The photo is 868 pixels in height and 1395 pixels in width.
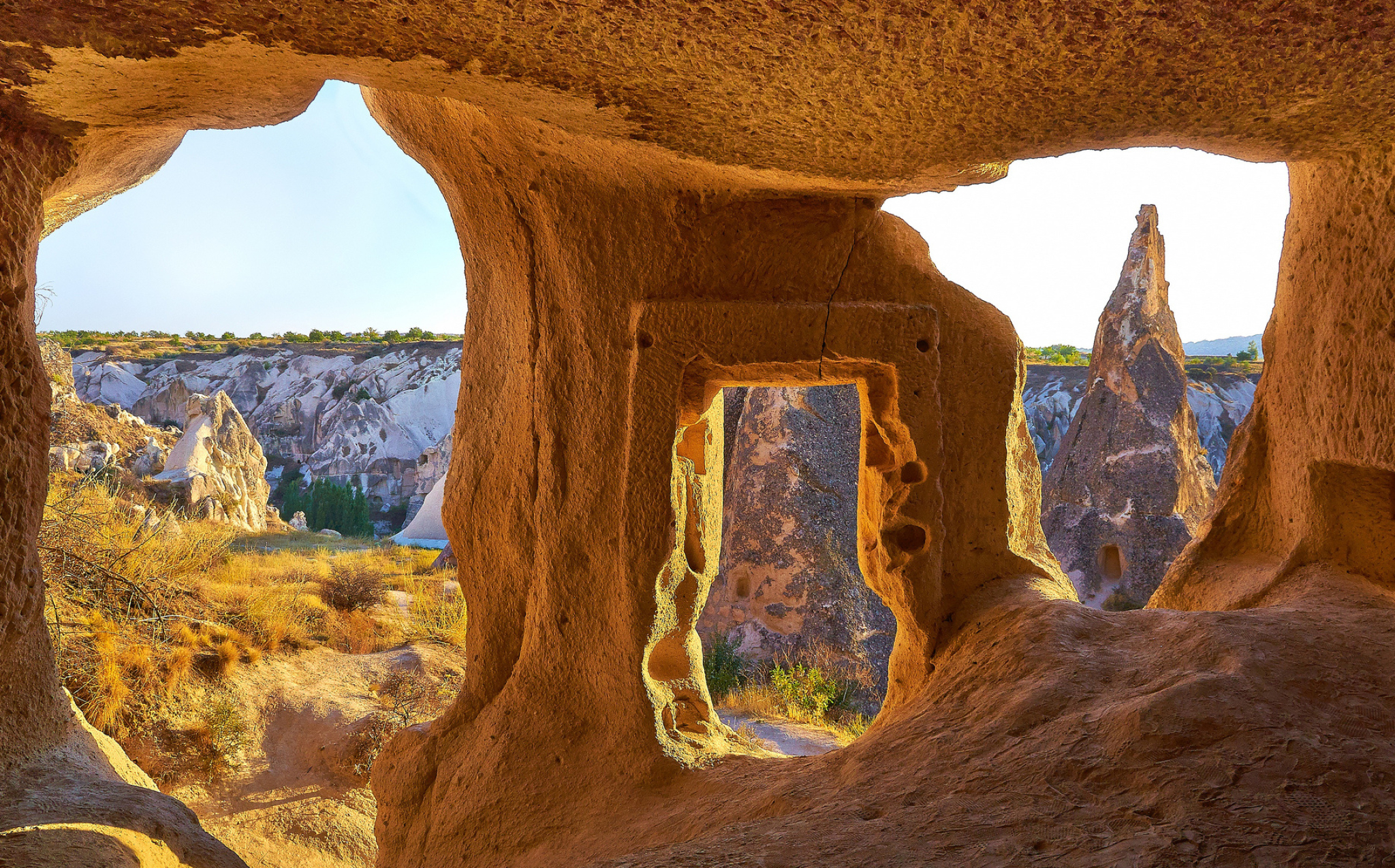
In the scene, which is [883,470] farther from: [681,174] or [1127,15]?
[1127,15]

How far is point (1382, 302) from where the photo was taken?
265cm

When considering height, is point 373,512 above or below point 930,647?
below

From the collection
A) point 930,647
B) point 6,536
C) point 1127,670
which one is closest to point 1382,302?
point 1127,670

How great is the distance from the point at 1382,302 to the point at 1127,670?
157cm

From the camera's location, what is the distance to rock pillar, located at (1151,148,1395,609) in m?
2.67

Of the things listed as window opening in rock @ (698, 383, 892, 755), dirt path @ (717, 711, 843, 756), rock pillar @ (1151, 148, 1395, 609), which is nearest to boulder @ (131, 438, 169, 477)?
window opening in rock @ (698, 383, 892, 755)

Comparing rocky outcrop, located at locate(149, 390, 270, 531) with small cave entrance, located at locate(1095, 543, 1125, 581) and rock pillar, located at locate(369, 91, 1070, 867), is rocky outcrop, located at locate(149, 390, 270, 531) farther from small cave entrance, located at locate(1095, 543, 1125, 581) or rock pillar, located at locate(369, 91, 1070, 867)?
small cave entrance, located at locate(1095, 543, 1125, 581)

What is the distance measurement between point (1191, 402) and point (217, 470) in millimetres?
26356

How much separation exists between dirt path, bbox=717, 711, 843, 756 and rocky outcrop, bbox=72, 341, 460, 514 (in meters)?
24.0

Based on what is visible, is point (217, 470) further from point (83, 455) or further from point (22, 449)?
point (22, 449)

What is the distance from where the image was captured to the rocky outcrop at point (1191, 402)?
78.6 ft

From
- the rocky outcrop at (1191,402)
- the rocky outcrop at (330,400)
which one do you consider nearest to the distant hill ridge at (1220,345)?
the rocky outcrop at (1191,402)

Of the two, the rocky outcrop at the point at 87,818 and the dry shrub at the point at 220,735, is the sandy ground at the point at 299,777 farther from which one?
the rocky outcrop at the point at 87,818

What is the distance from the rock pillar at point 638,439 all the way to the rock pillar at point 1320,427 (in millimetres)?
734
